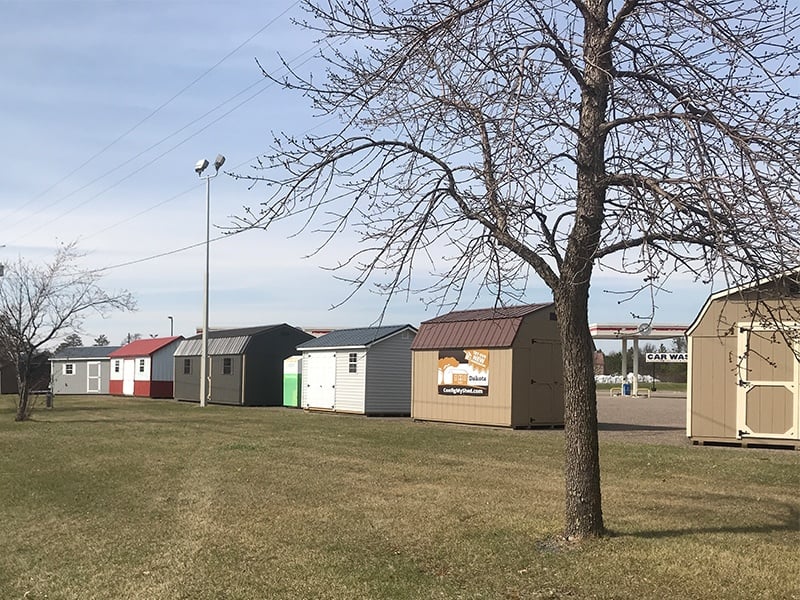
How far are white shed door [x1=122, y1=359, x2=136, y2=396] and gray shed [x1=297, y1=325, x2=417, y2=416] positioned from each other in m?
22.5

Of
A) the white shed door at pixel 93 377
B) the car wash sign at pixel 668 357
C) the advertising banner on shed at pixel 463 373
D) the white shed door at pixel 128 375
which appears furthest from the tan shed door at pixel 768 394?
the white shed door at pixel 93 377

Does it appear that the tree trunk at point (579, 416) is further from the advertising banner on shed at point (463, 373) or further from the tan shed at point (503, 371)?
the advertising banner on shed at point (463, 373)

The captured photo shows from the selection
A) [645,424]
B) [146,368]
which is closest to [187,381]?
[146,368]

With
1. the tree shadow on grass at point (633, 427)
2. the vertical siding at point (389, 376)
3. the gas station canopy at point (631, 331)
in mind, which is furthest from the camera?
the gas station canopy at point (631, 331)

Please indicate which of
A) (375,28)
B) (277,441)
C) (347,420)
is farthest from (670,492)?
(347,420)

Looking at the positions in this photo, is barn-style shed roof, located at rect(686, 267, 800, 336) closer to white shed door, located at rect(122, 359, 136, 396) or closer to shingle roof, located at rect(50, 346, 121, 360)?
white shed door, located at rect(122, 359, 136, 396)

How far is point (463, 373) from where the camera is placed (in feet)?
83.4

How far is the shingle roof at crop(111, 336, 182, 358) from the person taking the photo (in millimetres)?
49562

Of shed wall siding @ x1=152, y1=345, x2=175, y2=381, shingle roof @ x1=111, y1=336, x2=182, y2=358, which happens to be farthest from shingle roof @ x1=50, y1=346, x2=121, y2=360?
shed wall siding @ x1=152, y1=345, x2=175, y2=381

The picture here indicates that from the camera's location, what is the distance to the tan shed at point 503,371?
23.7 meters

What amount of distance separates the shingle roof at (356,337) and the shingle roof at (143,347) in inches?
687

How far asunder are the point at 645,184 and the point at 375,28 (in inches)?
106

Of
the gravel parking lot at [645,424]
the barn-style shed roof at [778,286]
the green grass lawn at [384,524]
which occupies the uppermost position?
the barn-style shed roof at [778,286]

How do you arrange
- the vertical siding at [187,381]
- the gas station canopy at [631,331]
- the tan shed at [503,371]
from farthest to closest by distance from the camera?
the gas station canopy at [631,331]
the vertical siding at [187,381]
the tan shed at [503,371]
